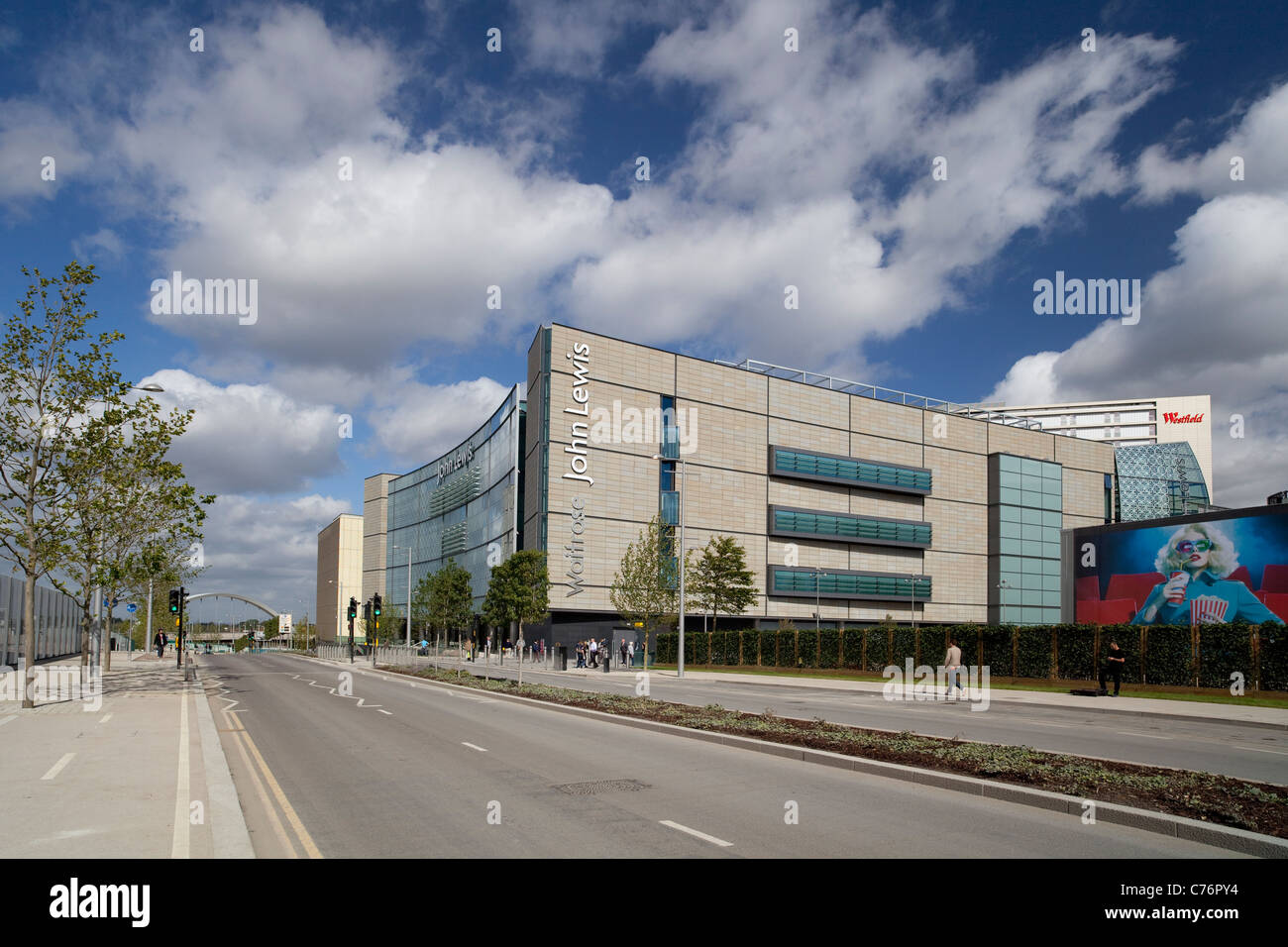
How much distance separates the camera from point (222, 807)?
345 inches

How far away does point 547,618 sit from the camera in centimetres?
6719

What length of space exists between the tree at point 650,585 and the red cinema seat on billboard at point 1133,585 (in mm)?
31186

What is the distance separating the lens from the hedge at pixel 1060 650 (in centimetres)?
2661

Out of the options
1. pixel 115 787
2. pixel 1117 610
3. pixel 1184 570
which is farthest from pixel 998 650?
pixel 115 787

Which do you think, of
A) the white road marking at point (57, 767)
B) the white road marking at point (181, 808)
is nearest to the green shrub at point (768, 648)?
the white road marking at point (181, 808)

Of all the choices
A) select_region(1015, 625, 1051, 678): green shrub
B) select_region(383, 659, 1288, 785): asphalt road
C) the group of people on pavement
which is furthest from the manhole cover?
the group of people on pavement

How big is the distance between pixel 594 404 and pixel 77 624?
38192mm

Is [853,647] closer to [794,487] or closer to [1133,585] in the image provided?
[1133,585]

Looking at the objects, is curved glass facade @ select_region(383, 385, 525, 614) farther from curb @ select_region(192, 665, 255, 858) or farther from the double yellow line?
curb @ select_region(192, 665, 255, 858)

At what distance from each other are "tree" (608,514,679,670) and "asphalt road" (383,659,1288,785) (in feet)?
87.4
